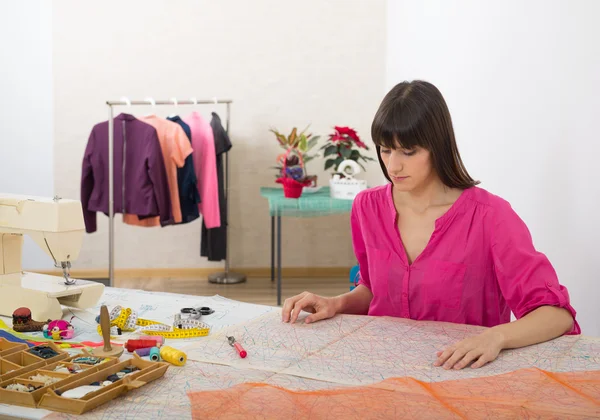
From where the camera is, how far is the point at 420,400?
1256 mm

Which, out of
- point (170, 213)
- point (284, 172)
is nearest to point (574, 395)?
point (284, 172)

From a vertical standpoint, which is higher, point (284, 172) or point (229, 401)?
point (284, 172)

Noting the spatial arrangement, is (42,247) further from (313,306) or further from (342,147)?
(342,147)

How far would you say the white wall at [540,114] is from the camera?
81.7 inches

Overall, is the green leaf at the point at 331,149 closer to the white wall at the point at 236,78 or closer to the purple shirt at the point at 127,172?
the white wall at the point at 236,78

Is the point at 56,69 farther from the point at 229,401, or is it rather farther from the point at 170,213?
the point at 229,401

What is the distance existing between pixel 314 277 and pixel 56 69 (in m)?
2.62

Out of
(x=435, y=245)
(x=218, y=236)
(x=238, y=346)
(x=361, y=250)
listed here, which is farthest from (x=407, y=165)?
(x=218, y=236)

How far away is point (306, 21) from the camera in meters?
5.73

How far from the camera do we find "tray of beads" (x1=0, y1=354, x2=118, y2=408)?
1.23m

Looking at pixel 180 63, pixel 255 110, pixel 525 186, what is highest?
pixel 180 63

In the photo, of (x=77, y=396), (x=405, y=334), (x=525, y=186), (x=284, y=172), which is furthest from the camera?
(x=284, y=172)

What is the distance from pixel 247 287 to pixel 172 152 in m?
1.21

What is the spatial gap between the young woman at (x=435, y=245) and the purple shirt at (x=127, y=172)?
3.03 metres
